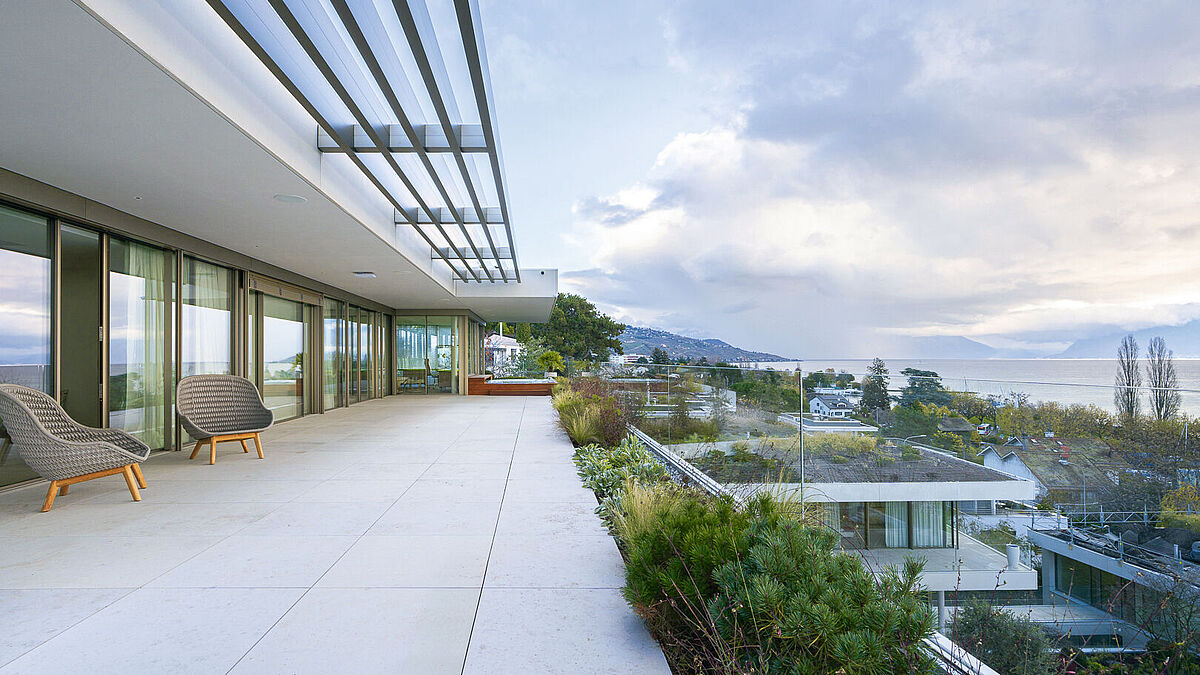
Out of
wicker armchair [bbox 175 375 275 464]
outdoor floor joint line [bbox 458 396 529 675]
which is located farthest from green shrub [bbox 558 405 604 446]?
wicker armchair [bbox 175 375 275 464]

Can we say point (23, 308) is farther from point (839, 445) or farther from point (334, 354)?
point (334, 354)

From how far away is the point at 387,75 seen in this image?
3.45 metres

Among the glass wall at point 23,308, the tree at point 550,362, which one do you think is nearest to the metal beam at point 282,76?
the glass wall at point 23,308

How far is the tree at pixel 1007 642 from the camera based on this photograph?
185cm

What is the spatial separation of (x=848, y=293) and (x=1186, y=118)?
22.2 meters

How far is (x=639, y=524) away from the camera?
115 inches

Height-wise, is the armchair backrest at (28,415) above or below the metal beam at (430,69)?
below

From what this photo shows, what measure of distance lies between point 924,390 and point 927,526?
0.72 m

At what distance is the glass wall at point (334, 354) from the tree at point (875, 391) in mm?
10501

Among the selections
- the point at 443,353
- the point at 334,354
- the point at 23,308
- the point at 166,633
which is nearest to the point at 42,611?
the point at 166,633

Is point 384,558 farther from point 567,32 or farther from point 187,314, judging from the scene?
point 567,32

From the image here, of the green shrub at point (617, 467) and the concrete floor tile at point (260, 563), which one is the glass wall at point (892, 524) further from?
the concrete floor tile at point (260, 563)

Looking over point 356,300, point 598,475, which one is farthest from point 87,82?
point 356,300

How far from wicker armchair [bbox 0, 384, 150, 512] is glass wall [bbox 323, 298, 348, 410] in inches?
271
